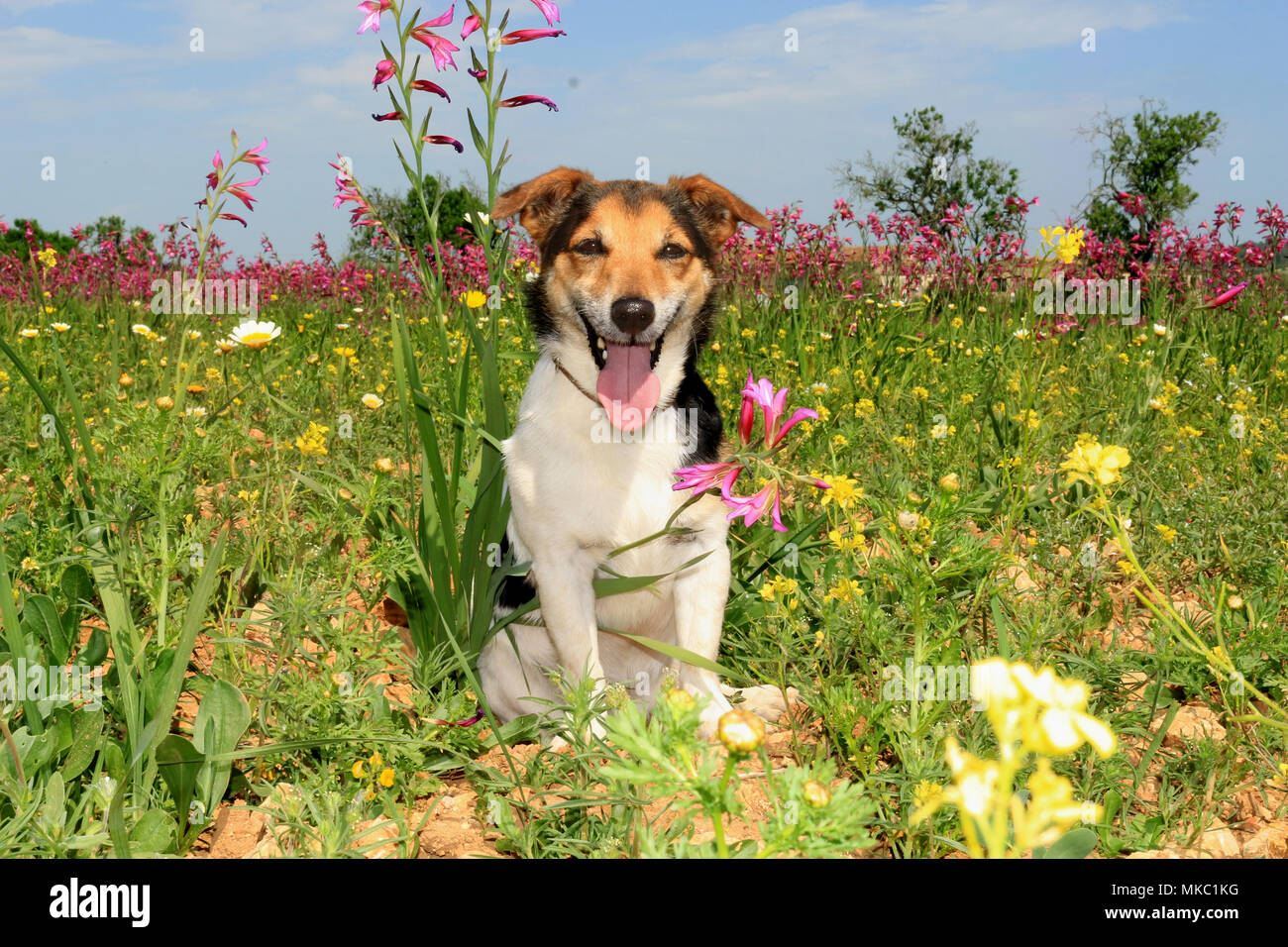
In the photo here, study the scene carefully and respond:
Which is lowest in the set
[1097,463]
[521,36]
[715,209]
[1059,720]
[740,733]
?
[740,733]

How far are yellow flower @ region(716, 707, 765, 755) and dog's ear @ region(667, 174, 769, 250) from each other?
8.63 ft

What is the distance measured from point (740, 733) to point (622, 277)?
2342 millimetres

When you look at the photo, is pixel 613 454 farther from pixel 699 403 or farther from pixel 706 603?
pixel 706 603

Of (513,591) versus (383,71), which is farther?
(513,591)

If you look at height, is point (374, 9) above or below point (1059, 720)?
above

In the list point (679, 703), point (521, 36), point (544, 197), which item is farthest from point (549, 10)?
point (679, 703)

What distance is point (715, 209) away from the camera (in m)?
3.68

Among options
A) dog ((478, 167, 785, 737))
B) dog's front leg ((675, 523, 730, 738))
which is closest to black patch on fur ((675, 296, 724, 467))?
dog ((478, 167, 785, 737))

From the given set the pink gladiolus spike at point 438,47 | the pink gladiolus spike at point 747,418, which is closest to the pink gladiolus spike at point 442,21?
the pink gladiolus spike at point 438,47

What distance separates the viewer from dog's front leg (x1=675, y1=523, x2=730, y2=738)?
9.99 ft

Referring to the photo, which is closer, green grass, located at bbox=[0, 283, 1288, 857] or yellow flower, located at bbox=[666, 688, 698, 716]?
yellow flower, located at bbox=[666, 688, 698, 716]

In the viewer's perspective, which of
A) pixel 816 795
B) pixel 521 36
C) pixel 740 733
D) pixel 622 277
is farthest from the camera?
pixel 622 277

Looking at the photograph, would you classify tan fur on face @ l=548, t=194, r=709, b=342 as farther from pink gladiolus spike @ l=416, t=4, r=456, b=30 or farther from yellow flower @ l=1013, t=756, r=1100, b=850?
yellow flower @ l=1013, t=756, r=1100, b=850

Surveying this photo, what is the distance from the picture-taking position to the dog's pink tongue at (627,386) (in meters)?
3.09
